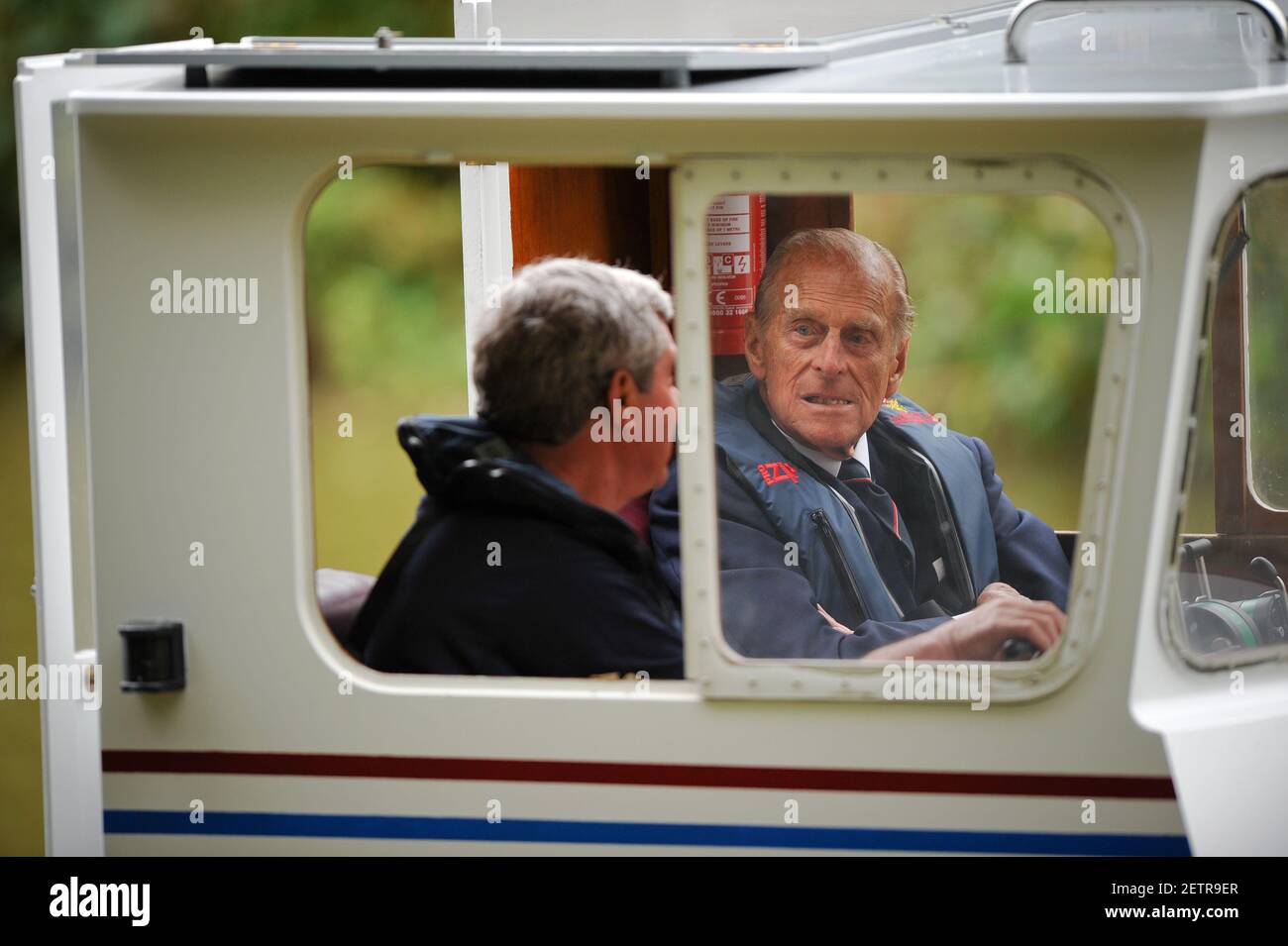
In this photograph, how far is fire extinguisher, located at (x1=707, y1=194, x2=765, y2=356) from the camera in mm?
3604

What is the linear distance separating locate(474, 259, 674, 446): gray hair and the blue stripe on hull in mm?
651

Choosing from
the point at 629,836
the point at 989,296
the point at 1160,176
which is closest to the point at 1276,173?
the point at 1160,176

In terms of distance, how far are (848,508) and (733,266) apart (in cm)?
67

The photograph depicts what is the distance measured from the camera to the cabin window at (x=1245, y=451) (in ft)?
10.1

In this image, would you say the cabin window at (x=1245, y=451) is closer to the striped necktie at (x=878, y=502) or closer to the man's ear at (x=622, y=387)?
the striped necktie at (x=878, y=502)

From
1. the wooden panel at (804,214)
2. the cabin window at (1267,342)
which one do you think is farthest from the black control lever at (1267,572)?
the wooden panel at (804,214)

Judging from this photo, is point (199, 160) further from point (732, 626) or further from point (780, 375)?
point (780, 375)

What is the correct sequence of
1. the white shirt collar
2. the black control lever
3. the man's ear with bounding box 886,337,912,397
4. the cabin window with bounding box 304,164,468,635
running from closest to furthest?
the black control lever, the white shirt collar, the man's ear with bounding box 886,337,912,397, the cabin window with bounding box 304,164,468,635

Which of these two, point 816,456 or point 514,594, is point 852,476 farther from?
point 514,594

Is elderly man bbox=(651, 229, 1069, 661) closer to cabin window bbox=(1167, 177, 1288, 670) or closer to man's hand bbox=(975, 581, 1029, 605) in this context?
man's hand bbox=(975, 581, 1029, 605)

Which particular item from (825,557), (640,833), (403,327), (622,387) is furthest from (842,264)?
(403,327)

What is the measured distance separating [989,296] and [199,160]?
4.53m

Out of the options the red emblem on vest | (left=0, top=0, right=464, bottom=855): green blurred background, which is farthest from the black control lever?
(left=0, top=0, right=464, bottom=855): green blurred background

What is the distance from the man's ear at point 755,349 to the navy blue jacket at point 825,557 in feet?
0.18
